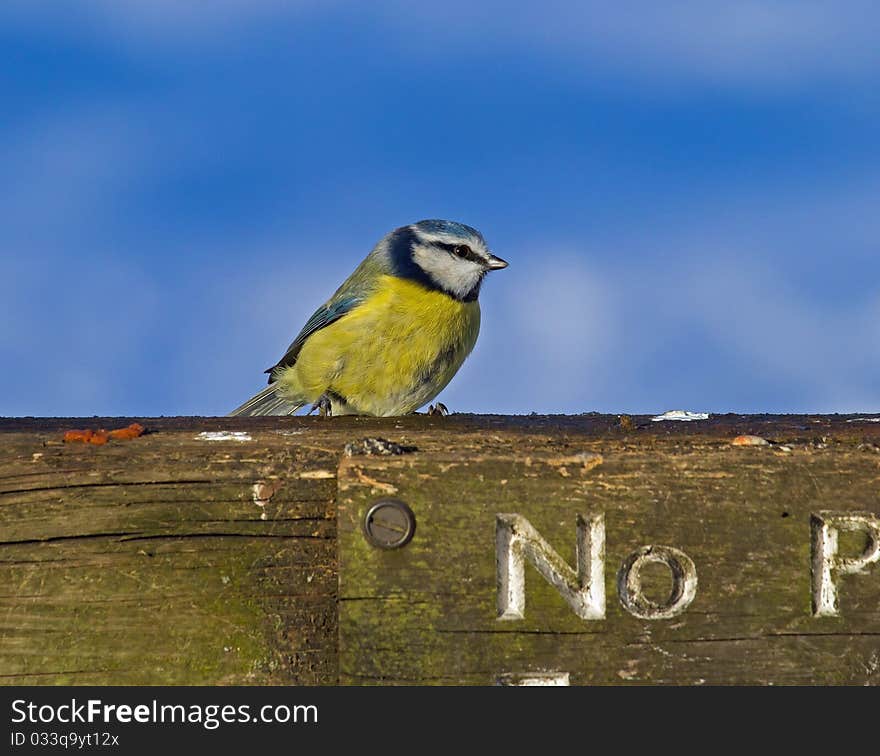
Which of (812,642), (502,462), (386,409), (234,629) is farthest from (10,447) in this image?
(386,409)

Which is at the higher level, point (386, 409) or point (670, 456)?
point (386, 409)

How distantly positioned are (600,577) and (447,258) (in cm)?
408

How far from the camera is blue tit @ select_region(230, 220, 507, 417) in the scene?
22.4 feet

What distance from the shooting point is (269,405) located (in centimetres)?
744

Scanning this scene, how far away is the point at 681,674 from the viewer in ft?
11.4

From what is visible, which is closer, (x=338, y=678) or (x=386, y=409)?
(x=338, y=678)

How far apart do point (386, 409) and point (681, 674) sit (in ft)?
12.1

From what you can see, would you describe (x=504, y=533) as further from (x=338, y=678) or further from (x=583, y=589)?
(x=338, y=678)

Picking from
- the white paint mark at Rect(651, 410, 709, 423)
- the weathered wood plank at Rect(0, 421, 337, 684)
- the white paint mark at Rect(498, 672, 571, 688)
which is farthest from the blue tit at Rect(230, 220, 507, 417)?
the white paint mark at Rect(498, 672, 571, 688)

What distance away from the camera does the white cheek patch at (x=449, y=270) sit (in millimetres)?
7160

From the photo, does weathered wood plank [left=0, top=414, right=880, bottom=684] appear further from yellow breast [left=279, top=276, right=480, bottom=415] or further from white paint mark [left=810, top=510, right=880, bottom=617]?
yellow breast [left=279, top=276, right=480, bottom=415]

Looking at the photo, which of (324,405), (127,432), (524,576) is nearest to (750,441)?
(524,576)

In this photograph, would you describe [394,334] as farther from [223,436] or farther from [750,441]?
[750,441]

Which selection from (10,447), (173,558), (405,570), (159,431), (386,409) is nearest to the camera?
(405,570)
